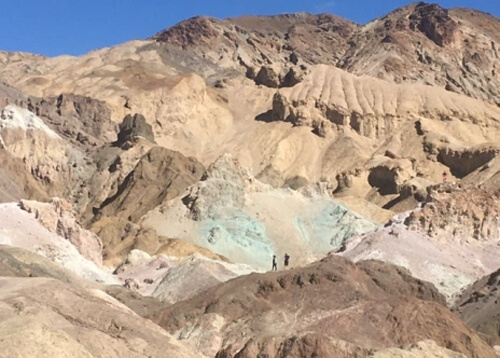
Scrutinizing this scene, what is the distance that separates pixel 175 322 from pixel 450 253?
1809cm

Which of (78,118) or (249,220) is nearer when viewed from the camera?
(249,220)

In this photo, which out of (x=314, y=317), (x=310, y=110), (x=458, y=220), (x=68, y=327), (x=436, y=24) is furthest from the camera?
(x=436, y=24)

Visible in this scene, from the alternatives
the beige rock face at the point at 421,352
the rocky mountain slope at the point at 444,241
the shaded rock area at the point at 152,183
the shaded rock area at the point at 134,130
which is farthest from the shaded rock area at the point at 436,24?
the beige rock face at the point at 421,352

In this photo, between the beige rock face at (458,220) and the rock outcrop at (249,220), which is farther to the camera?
the rock outcrop at (249,220)

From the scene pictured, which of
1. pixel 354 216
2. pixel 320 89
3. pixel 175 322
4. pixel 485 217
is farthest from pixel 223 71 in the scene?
pixel 175 322

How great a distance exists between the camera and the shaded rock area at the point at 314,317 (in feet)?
87.3

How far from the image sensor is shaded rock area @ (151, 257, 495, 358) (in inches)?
1048

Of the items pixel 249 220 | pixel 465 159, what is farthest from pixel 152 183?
pixel 465 159

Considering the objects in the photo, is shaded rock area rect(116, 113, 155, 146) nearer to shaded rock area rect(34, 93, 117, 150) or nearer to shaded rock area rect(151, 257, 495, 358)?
shaded rock area rect(34, 93, 117, 150)

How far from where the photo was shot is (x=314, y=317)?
30391 mm

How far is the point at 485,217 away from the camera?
48875 millimetres

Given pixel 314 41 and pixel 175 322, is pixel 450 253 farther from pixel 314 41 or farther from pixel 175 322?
pixel 314 41

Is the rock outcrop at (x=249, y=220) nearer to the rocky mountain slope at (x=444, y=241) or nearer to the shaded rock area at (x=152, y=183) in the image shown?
the shaded rock area at (x=152, y=183)

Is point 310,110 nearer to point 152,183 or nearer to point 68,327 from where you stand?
point 152,183
